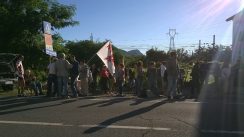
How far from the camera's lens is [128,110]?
12.5 m

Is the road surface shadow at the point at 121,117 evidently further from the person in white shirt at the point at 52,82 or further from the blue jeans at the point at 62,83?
the person in white shirt at the point at 52,82

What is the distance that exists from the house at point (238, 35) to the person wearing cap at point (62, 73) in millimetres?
10274

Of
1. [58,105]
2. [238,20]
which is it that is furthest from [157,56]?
[58,105]

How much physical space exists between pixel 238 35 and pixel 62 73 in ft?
47.2

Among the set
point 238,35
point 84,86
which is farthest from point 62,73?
point 238,35

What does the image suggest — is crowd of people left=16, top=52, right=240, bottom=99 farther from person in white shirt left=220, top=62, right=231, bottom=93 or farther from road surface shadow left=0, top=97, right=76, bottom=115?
road surface shadow left=0, top=97, right=76, bottom=115

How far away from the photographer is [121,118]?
11102 mm

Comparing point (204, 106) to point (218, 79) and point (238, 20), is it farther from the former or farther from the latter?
point (238, 20)

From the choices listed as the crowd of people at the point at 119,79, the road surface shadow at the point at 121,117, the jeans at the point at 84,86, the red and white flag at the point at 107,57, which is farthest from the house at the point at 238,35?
the road surface shadow at the point at 121,117

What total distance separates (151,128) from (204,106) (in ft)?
11.8

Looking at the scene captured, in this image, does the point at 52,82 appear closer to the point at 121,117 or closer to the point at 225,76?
the point at 121,117

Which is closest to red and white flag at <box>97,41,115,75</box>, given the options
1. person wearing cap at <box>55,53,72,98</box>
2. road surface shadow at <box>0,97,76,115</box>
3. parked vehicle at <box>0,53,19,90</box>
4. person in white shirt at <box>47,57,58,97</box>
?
person in white shirt at <box>47,57,58,97</box>

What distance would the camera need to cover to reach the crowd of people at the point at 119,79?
16.5 m

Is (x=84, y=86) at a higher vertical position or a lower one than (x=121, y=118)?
higher
